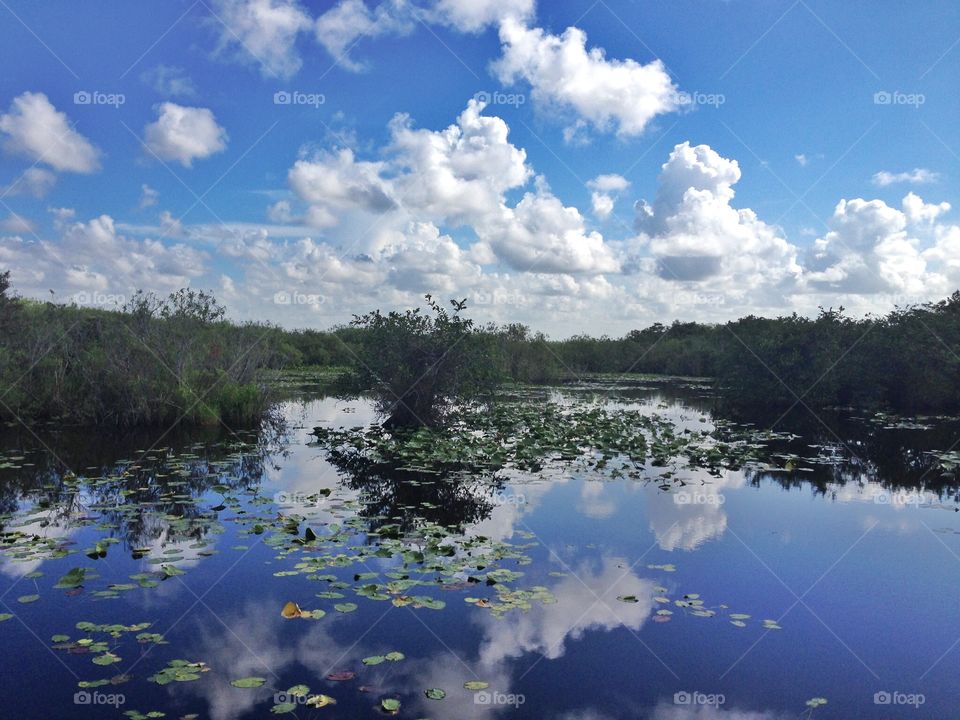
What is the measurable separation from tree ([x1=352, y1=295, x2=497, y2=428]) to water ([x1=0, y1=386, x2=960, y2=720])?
23.4ft

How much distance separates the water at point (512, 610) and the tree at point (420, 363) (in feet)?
23.4

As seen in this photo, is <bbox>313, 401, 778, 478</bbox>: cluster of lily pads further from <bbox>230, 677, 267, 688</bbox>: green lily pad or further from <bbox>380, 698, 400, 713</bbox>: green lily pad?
<bbox>380, 698, 400, 713</bbox>: green lily pad

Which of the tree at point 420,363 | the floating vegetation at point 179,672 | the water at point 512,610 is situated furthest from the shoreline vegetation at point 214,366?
the floating vegetation at point 179,672

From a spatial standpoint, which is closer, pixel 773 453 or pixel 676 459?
pixel 676 459

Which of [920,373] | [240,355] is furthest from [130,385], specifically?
[920,373]

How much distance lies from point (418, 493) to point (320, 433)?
7933mm

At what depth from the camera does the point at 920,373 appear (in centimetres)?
2872

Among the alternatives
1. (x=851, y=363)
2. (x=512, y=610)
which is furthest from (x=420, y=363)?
(x=851, y=363)

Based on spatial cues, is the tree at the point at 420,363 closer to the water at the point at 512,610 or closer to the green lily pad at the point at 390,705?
the water at the point at 512,610

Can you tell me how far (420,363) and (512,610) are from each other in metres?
A: 13.4

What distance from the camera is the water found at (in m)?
4.86

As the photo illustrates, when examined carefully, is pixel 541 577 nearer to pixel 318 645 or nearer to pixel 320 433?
pixel 318 645

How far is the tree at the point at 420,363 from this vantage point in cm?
1922

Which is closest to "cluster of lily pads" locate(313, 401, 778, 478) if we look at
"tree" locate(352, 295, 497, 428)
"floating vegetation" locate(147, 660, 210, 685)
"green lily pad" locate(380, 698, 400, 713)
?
"tree" locate(352, 295, 497, 428)
